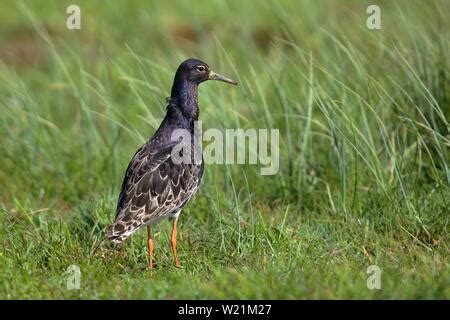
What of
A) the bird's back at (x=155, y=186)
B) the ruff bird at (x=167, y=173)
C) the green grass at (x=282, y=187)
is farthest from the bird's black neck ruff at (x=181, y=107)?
the green grass at (x=282, y=187)

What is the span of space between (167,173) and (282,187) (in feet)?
4.31

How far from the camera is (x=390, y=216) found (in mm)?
6008

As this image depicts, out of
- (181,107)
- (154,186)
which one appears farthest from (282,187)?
(154,186)

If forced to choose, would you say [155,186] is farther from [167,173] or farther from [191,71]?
[191,71]

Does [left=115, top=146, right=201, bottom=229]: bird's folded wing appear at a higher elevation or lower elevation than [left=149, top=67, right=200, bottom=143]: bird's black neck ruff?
lower

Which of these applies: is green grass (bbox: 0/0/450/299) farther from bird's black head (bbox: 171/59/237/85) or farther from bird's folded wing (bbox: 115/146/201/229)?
bird's black head (bbox: 171/59/237/85)

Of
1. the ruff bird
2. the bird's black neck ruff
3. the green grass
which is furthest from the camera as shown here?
the bird's black neck ruff

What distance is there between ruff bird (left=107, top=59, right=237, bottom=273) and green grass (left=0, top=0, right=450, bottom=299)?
0.29 metres

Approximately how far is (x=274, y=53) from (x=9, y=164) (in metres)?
3.57

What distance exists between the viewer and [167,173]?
19.6ft

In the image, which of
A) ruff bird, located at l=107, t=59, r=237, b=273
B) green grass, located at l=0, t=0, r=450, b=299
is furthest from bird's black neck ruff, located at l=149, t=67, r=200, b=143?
green grass, located at l=0, t=0, r=450, b=299

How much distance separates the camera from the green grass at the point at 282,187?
5219mm

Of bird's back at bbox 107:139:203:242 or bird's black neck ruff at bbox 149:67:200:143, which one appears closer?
bird's back at bbox 107:139:203:242

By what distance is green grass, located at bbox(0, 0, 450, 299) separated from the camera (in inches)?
205
